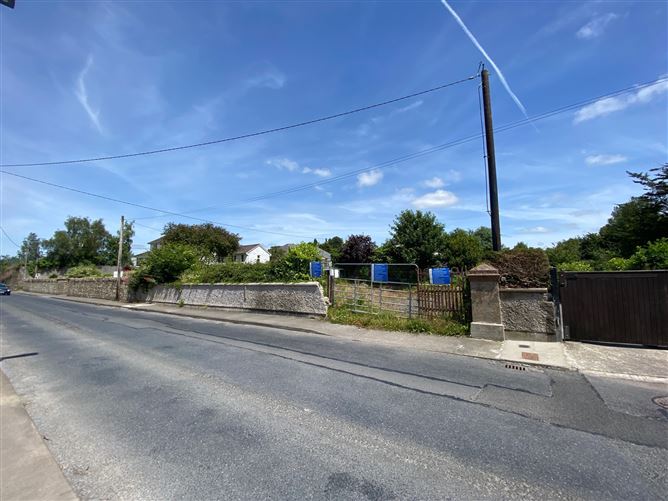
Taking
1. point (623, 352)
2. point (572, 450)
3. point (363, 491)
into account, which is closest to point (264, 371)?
point (363, 491)

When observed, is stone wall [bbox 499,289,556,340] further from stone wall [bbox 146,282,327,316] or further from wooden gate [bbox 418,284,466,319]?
stone wall [bbox 146,282,327,316]

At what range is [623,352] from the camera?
7.79 meters

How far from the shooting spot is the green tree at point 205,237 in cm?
4703

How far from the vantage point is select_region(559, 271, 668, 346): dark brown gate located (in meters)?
8.10

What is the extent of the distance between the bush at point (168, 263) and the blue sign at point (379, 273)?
15.7 metres

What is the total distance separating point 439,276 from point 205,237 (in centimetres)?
4401

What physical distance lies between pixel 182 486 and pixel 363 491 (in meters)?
1.56

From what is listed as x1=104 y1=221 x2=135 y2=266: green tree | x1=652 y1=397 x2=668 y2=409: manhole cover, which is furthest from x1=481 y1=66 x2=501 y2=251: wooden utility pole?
x1=104 y1=221 x2=135 y2=266: green tree

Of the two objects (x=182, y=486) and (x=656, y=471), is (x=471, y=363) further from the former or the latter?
(x=182, y=486)

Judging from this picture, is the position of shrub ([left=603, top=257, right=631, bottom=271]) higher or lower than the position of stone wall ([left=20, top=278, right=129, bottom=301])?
higher

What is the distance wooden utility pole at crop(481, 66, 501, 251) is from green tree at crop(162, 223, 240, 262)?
39414 mm

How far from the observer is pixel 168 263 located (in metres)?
22.9

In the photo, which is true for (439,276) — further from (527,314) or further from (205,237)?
(205,237)

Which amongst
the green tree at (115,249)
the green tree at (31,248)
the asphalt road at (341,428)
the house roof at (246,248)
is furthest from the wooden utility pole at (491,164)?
the green tree at (31,248)
